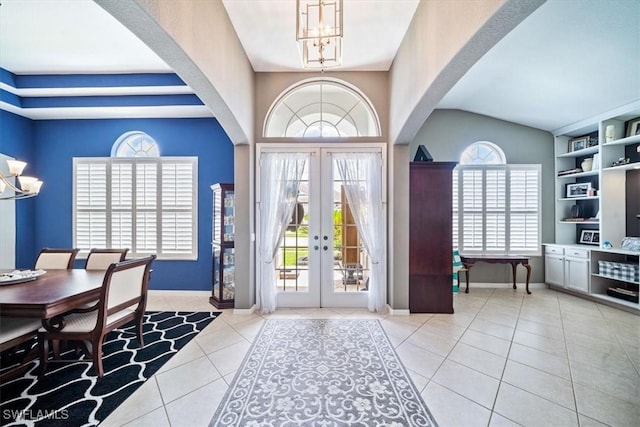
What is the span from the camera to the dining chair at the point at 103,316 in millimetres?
2223

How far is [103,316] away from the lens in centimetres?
223

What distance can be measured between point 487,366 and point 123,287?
143 inches

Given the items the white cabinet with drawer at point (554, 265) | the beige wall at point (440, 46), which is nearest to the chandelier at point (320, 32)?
the beige wall at point (440, 46)

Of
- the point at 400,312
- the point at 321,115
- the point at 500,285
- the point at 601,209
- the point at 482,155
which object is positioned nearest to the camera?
the point at 400,312

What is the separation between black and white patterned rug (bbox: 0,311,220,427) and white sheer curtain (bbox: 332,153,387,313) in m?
2.54

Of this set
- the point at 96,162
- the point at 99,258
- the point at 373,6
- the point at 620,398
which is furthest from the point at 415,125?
the point at 96,162

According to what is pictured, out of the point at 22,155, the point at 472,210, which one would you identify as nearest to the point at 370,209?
the point at 472,210

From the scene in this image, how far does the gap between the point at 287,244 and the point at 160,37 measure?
287 cm

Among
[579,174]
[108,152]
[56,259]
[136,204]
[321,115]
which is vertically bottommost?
[56,259]

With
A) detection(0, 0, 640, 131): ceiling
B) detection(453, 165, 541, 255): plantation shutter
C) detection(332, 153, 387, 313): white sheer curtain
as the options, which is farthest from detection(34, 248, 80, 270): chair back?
detection(453, 165, 541, 255): plantation shutter

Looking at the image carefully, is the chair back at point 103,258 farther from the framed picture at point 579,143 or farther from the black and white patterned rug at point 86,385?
the framed picture at point 579,143

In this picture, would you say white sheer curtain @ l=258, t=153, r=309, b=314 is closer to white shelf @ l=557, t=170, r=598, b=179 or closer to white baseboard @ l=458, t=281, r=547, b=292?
white baseboard @ l=458, t=281, r=547, b=292

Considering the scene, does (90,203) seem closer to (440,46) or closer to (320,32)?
(320,32)

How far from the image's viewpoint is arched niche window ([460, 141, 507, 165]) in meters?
5.23
